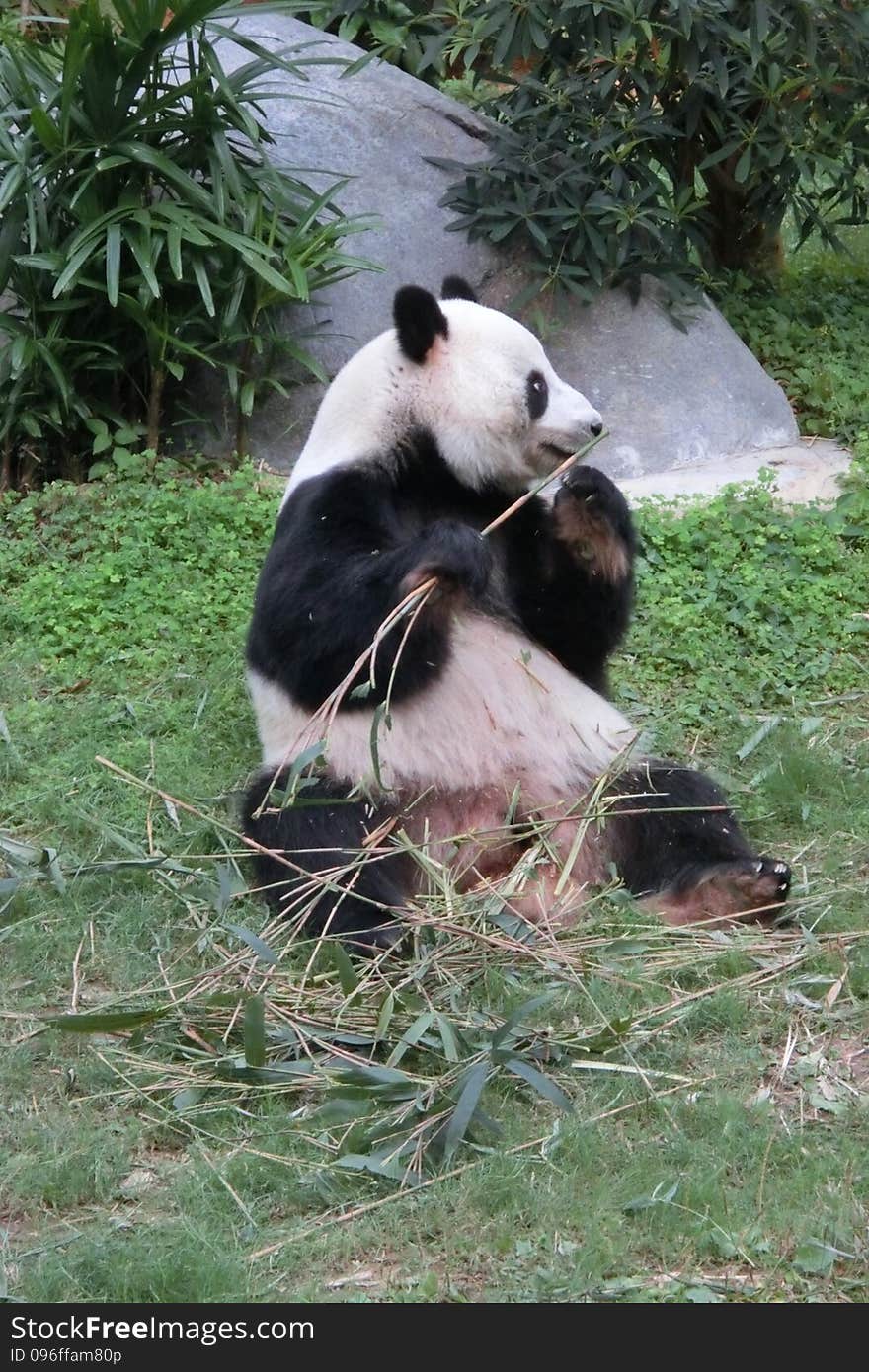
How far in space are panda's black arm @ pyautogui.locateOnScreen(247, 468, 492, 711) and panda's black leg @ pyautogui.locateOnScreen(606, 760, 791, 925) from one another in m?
0.66

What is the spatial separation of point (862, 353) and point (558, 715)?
421 cm

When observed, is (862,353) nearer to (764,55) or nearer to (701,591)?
(764,55)

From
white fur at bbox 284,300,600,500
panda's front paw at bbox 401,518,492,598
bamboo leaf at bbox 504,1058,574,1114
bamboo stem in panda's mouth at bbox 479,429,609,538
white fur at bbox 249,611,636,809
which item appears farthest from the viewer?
white fur at bbox 284,300,600,500

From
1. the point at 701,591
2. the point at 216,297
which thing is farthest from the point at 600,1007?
the point at 216,297

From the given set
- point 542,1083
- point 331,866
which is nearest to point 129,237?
point 331,866

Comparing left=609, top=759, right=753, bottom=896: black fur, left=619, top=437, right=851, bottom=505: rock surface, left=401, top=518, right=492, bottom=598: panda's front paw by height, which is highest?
left=401, top=518, right=492, bottom=598: panda's front paw

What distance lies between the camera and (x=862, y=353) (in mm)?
7836

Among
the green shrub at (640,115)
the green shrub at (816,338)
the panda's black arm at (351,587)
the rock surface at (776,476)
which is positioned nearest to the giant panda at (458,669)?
the panda's black arm at (351,587)

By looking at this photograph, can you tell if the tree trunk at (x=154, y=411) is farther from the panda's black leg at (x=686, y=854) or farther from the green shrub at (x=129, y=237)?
the panda's black leg at (x=686, y=854)

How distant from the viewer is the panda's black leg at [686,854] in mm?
3973

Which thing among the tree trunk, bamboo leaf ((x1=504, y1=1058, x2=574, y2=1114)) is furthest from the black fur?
the tree trunk

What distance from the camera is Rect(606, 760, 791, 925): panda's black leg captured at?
3.97 metres

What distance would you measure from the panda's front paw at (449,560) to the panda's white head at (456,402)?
1.38ft

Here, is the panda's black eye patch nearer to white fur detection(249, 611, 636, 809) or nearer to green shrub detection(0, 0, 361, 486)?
white fur detection(249, 611, 636, 809)
